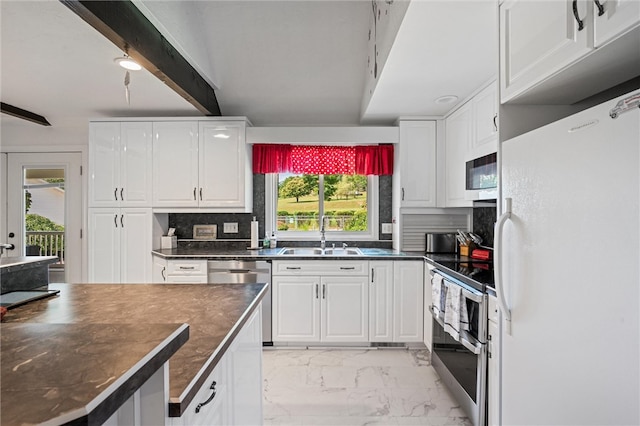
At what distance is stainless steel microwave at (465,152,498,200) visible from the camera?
2.21 m

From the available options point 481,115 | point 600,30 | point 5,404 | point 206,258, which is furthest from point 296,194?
point 5,404

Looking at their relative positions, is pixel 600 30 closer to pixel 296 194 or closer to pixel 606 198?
pixel 606 198

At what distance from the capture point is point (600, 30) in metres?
1.00

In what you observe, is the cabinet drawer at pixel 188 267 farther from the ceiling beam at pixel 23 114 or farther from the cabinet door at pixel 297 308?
the ceiling beam at pixel 23 114

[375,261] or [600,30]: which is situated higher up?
[600,30]

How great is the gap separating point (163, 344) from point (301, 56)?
3.01 metres

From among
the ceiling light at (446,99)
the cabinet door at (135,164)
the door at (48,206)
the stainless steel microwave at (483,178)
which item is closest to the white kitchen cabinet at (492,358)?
the stainless steel microwave at (483,178)

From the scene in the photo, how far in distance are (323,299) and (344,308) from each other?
0.22m

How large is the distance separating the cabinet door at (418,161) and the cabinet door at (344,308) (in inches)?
39.6

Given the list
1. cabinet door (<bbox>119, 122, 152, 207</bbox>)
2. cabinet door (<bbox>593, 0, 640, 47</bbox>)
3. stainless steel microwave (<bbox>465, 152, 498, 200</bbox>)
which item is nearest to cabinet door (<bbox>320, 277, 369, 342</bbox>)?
stainless steel microwave (<bbox>465, 152, 498, 200</bbox>)

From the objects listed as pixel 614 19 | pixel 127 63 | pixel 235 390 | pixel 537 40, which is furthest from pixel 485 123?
pixel 127 63

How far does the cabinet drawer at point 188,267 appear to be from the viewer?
3.13m

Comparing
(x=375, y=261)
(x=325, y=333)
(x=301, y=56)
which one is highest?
(x=301, y=56)

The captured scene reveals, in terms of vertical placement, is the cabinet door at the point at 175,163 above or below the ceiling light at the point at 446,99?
below
